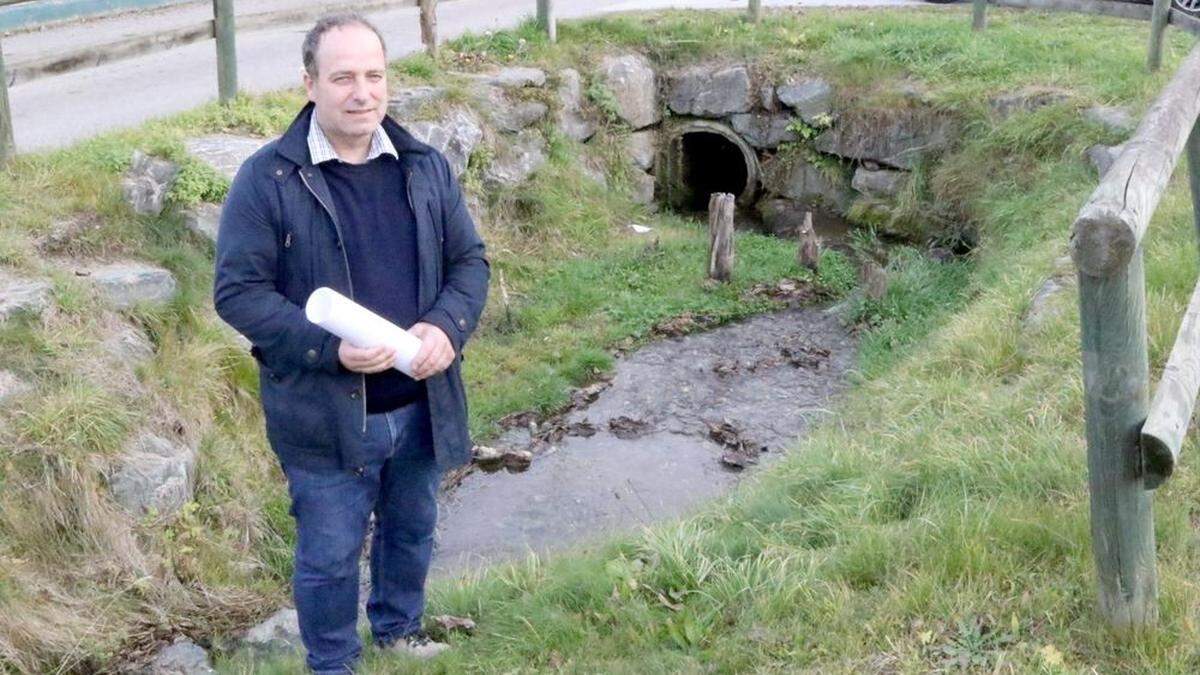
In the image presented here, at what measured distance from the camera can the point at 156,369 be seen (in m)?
5.88

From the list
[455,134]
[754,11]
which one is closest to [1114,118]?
[754,11]

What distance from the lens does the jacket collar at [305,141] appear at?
324cm

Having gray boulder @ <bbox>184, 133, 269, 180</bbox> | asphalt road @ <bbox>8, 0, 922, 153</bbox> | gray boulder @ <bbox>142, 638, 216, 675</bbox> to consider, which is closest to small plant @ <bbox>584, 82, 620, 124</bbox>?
asphalt road @ <bbox>8, 0, 922, 153</bbox>

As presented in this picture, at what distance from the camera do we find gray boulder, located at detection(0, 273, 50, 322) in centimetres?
558

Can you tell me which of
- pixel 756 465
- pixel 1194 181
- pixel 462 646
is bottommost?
pixel 756 465

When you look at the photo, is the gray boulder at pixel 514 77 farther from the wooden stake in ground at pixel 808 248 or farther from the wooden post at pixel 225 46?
the wooden stake in ground at pixel 808 248

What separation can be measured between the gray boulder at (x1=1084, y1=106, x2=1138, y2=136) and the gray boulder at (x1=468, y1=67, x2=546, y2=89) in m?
4.34

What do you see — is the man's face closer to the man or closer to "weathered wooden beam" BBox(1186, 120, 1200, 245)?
the man

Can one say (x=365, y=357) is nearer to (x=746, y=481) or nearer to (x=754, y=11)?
(x=746, y=481)

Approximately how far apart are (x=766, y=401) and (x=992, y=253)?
2170mm

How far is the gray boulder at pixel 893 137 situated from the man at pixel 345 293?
727cm

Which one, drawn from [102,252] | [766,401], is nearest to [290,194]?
[102,252]

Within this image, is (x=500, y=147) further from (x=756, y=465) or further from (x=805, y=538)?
(x=805, y=538)

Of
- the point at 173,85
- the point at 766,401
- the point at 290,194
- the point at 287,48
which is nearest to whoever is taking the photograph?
the point at 290,194
